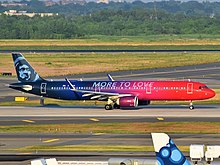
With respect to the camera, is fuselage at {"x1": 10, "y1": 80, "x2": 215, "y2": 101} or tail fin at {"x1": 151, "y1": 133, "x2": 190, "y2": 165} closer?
tail fin at {"x1": 151, "y1": 133, "x2": 190, "y2": 165}

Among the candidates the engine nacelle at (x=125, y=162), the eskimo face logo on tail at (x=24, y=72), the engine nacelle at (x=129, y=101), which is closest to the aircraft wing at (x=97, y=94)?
the engine nacelle at (x=129, y=101)

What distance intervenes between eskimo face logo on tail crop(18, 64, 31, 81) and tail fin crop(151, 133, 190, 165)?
202ft

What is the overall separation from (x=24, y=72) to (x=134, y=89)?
1379 centimetres

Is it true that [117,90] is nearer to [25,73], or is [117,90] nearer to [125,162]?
[25,73]

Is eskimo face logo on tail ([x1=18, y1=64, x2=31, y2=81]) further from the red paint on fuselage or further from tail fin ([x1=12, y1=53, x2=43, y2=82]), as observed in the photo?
the red paint on fuselage

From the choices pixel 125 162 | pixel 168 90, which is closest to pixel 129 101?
pixel 168 90

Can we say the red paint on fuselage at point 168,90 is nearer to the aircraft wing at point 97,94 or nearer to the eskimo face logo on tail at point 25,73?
the aircraft wing at point 97,94

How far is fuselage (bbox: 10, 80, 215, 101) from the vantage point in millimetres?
90188

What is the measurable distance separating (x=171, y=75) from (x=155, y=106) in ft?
157

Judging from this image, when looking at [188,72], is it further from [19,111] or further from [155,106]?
[19,111]

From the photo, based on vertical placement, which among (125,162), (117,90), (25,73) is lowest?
(117,90)

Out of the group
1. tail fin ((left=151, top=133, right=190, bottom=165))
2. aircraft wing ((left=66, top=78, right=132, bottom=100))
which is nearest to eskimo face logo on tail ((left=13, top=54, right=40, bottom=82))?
aircraft wing ((left=66, top=78, right=132, bottom=100))

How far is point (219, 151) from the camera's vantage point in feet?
114

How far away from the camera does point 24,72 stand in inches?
3748
